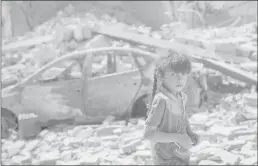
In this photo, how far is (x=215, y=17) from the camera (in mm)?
19062

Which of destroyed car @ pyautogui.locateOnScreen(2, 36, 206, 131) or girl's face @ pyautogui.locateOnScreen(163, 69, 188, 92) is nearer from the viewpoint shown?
girl's face @ pyautogui.locateOnScreen(163, 69, 188, 92)

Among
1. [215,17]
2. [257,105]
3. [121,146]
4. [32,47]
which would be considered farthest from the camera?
[215,17]

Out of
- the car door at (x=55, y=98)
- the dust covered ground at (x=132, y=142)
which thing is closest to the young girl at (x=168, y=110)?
the dust covered ground at (x=132, y=142)

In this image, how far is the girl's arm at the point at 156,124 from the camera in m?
1.52

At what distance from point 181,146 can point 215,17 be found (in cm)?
1830

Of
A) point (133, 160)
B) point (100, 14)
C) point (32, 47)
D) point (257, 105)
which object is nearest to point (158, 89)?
point (133, 160)

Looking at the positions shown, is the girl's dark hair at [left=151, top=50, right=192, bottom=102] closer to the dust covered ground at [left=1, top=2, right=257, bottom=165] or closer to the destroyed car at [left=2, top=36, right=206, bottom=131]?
the dust covered ground at [left=1, top=2, right=257, bottom=165]

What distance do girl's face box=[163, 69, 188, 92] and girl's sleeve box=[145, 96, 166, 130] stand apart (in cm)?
10

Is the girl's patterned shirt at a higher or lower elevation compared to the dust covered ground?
higher

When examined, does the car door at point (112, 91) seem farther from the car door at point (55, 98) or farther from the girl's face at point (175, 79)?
the girl's face at point (175, 79)

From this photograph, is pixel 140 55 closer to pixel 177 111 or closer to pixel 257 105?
pixel 257 105

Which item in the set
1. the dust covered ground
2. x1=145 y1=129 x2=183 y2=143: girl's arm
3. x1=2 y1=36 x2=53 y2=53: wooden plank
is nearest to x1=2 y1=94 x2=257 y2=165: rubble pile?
the dust covered ground

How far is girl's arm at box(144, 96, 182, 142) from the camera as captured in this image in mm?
1520

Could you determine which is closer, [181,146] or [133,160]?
[181,146]
